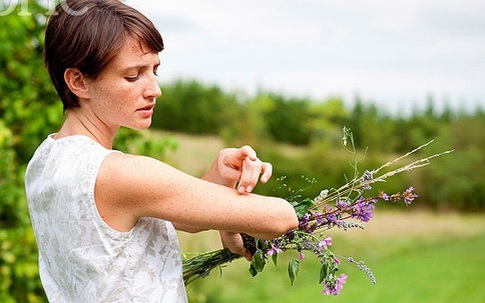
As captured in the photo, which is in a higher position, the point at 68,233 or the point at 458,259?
the point at 68,233

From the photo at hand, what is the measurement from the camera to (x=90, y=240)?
1670 millimetres

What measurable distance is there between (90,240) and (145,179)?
20 centimetres

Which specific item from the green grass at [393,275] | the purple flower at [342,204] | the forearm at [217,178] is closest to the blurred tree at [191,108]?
the green grass at [393,275]

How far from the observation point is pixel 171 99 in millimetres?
27500

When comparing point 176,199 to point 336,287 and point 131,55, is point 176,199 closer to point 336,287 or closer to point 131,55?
point 131,55

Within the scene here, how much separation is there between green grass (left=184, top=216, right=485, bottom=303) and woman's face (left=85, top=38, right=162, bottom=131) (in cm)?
812

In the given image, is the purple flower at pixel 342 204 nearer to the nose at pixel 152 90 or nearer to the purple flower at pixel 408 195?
the purple flower at pixel 408 195

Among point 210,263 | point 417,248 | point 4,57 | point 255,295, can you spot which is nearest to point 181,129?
point 417,248

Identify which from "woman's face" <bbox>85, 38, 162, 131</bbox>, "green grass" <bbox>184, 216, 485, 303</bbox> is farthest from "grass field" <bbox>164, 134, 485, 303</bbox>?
"woman's face" <bbox>85, 38, 162, 131</bbox>

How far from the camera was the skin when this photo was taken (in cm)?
159

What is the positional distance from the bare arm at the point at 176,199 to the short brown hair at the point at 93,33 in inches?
8.6

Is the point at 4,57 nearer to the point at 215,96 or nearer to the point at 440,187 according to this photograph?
the point at 440,187

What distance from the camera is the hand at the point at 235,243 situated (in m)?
1.89

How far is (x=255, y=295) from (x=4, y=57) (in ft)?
31.5
